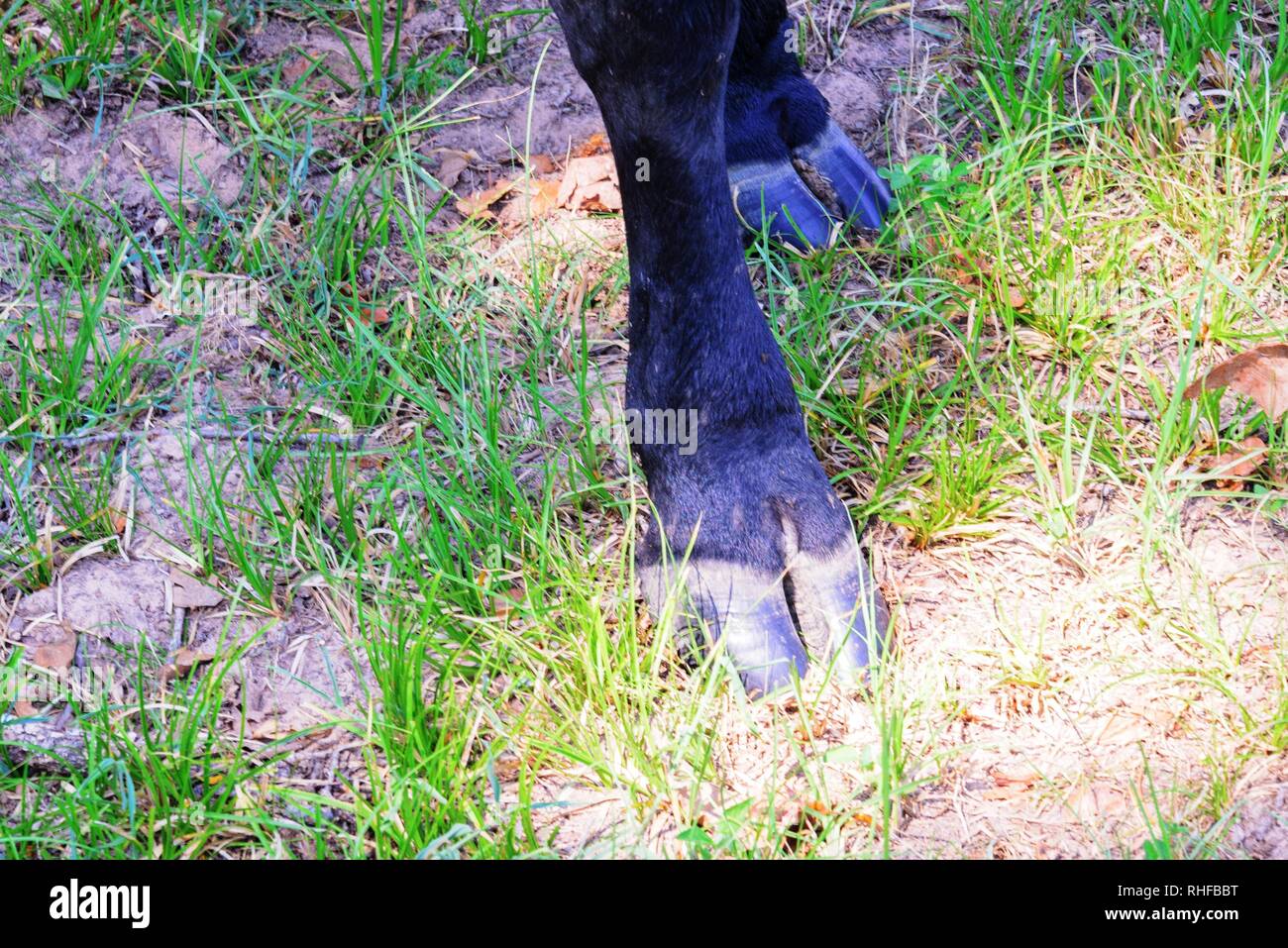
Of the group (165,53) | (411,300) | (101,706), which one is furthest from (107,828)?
(165,53)

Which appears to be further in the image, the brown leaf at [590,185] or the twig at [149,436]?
the brown leaf at [590,185]

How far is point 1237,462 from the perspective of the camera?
2.36 m

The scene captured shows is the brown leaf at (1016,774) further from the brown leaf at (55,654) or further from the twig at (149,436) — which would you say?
the brown leaf at (55,654)

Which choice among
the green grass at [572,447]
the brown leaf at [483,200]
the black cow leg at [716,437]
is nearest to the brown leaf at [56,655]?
the green grass at [572,447]

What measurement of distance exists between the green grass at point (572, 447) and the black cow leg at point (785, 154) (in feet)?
0.34

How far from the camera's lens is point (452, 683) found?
2.01 m

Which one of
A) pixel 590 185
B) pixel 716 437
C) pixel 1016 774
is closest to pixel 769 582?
pixel 716 437

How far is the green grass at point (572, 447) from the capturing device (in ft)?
6.49

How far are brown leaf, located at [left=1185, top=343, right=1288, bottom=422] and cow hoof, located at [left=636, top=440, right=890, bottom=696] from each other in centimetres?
83

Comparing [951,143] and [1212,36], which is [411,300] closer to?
[951,143]

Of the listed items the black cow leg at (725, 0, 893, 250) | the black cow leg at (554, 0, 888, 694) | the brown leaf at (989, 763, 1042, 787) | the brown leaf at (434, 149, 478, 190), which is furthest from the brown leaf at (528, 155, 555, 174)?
the brown leaf at (989, 763, 1042, 787)

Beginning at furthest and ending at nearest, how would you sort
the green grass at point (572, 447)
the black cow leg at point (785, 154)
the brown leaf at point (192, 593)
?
1. the black cow leg at point (785, 154)
2. the brown leaf at point (192, 593)
3. the green grass at point (572, 447)

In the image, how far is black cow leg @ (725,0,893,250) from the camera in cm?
301

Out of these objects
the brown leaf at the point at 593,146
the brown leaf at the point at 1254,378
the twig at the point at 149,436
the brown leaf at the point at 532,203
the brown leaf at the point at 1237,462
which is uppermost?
the brown leaf at the point at 593,146
